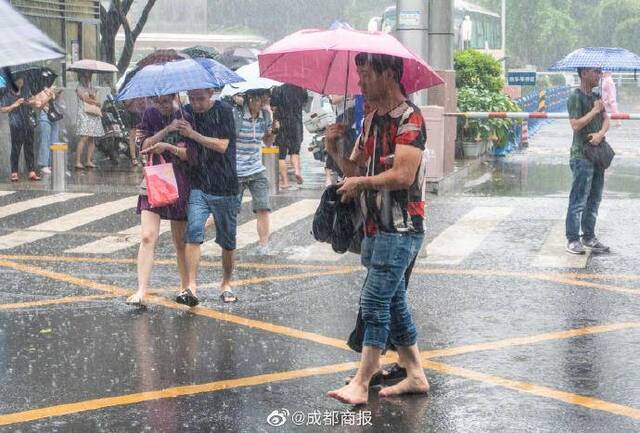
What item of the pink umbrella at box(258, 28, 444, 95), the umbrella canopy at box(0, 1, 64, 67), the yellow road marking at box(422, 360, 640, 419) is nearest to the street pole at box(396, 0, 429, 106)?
the pink umbrella at box(258, 28, 444, 95)

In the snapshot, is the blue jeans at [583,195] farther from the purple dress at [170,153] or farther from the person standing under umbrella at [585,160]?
the purple dress at [170,153]

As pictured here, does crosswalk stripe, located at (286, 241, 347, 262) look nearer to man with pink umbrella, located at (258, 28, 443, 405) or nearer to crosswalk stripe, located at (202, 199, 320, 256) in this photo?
crosswalk stripe, located at (202, 199, 320, 256)

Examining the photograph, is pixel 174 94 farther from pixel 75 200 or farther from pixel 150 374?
pixel 75 200

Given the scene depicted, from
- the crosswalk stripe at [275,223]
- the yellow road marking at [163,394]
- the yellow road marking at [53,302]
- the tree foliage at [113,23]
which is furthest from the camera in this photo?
the tree foliage at [113,23]

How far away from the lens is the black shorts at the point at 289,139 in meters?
17.4

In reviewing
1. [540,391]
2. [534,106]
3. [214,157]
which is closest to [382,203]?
[540,391]

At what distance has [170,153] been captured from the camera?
880 centimetres

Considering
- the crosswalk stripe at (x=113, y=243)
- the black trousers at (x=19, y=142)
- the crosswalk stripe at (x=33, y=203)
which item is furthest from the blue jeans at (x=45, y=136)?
the crosswalk stripe at (x=113, y=243)

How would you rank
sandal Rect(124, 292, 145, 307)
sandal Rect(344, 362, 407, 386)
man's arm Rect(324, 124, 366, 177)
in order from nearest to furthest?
man's arm Rect(324, 124, 366, 177), sandal Rect(344, 362, 407, 386), sandal Rect(124, 292, 145, 307)

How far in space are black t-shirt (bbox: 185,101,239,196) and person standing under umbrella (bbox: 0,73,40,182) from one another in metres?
9.44

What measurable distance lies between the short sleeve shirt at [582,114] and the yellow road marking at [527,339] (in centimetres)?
309

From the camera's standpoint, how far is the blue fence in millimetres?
24278

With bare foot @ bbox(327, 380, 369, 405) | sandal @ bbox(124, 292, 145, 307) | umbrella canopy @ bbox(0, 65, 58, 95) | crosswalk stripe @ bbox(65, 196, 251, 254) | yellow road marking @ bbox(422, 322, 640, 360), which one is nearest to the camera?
bare foot @ bbox(327, 380, 369, 405)

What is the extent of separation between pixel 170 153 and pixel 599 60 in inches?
172
